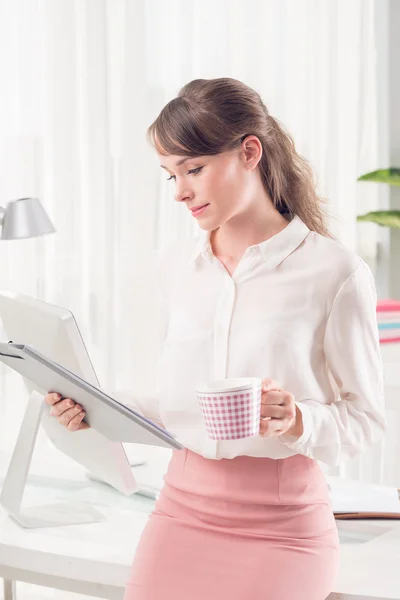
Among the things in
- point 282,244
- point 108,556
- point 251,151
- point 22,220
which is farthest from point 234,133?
point 108,556

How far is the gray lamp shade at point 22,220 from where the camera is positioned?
6.09 feet

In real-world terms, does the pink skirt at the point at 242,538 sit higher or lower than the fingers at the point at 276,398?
lower

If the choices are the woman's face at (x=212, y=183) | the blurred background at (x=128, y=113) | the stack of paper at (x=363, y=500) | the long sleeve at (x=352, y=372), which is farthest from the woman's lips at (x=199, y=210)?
the blurred background at (x=128, y=113)

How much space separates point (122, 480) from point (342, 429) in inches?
19.2

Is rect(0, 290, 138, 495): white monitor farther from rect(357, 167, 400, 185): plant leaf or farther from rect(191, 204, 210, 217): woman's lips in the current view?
rect(357, 167, 400, 185): plant leaf

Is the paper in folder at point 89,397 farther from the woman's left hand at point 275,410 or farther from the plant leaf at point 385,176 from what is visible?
the plant leaf at point 385,176

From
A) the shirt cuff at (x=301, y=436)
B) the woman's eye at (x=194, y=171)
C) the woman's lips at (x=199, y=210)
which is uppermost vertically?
the woman's eye at (x=194, y=171)

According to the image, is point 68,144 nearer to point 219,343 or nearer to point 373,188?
point 373,188

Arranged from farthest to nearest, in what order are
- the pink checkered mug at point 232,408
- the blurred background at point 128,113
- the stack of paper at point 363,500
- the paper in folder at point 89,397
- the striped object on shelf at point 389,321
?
the striped object on shelf at point 389,321 → the blurred background at point 128,113 → the stack of paper at point 363,500 → the paper in folder at point 89,397 → the pink checkered mug at point 232,408

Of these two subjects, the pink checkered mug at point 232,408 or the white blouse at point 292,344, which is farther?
the white blouse at point 292,344

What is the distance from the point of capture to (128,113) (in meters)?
2.78

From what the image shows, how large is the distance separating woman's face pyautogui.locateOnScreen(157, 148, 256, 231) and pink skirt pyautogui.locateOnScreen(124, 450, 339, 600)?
1.34 ft

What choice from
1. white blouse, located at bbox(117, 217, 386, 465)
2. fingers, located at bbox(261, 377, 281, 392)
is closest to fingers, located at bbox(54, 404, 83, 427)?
white blouse, located at bbox(117, 217, 386, 465)

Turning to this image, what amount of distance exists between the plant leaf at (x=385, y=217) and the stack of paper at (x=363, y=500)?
4.39 ft
